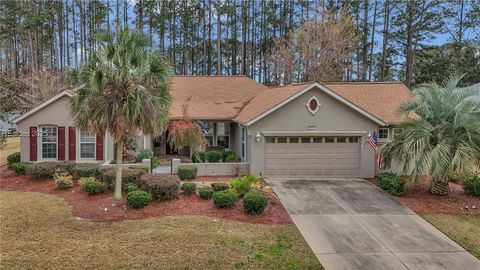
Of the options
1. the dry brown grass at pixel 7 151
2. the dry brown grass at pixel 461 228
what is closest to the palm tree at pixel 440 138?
the dry brown grass at pixel 461 228

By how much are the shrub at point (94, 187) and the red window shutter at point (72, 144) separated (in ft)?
19.7

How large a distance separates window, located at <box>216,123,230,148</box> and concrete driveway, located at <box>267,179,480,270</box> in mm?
7609

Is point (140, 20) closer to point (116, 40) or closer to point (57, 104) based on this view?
point (57, 104)

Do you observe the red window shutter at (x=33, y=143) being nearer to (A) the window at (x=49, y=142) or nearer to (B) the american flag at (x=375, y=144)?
(A) the window at (x=49, y=142)

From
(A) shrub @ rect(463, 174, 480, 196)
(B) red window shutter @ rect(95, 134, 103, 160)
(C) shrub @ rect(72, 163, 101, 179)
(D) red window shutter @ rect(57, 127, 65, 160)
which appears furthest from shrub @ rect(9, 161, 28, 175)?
(A) shrub @ rect(463, 174, 480, 196)

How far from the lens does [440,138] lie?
1300 cm

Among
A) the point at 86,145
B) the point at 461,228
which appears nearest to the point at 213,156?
the point at 86,145

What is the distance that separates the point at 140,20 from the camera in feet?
139

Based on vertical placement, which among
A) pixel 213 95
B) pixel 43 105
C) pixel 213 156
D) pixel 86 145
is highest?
pixel 213 95

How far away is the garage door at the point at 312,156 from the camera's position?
16938 mm

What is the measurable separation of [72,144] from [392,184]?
1533 centimetres

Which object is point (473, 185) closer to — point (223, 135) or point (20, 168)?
point (223, 135)

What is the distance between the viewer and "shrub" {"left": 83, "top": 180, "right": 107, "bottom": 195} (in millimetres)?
12945

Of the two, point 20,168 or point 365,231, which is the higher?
point 20,168
